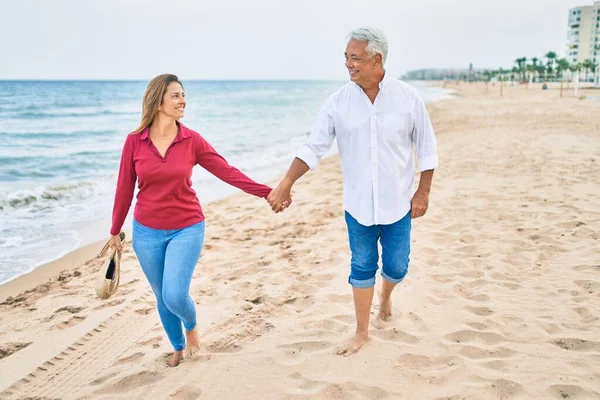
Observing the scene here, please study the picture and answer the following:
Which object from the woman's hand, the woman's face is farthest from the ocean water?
the woman's face

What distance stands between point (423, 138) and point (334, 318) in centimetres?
162

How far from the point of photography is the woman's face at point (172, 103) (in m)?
3.16

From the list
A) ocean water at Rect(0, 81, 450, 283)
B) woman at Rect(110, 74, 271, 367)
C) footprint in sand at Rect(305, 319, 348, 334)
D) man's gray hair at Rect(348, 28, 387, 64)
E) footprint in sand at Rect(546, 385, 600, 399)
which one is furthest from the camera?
ocean water at Rect(0, 81, 450, 283)

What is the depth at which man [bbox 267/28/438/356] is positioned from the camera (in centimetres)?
301

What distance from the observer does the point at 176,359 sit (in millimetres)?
3395

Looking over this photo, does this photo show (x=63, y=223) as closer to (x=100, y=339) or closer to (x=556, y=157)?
(x=100, y=339)

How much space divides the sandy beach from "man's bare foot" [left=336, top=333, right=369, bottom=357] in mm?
47

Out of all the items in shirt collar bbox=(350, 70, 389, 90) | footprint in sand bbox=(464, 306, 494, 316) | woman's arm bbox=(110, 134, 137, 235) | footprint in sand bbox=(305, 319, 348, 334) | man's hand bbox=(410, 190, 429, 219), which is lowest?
footprint in sand bbox=(305, 319, 348, 334)

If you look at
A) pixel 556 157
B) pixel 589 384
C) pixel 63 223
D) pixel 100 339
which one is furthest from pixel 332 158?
pixel 589 384

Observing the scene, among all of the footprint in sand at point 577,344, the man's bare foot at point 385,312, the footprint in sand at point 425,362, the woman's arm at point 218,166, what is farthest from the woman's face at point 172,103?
the footprint in sand at point 577,344

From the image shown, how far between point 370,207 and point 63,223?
6626 millimetres

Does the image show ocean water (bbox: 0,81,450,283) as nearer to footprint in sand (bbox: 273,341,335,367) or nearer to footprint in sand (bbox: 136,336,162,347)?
footprint in sand (bbox: 136,336,162,347)

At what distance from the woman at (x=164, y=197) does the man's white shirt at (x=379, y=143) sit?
96 centimetres

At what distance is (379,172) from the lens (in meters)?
3.05
